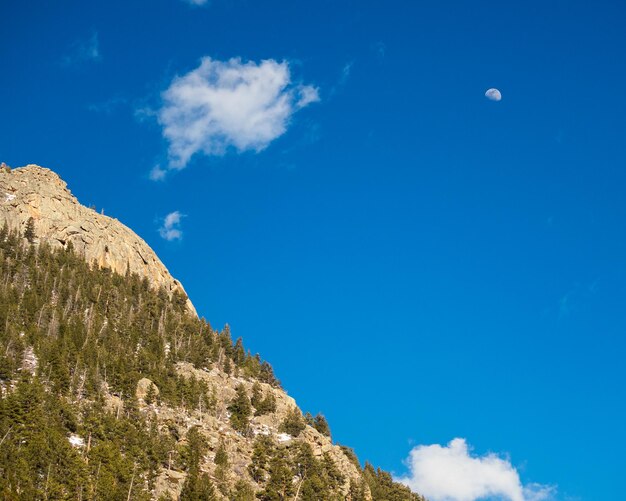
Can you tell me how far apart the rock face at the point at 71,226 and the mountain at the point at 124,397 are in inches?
19.9

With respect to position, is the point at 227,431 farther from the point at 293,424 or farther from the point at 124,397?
the point at 124,397

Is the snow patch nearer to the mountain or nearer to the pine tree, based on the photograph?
the mountain

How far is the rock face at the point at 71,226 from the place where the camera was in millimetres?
173013

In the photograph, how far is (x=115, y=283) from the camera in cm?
16150

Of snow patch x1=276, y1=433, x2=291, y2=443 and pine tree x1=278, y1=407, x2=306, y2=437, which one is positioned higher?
pine tree x1=278, y1=407, x2=306, y2=437

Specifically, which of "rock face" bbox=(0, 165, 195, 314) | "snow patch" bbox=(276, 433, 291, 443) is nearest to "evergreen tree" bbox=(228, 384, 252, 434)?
"snow patch" bbox=(276, 433, 291, 443)

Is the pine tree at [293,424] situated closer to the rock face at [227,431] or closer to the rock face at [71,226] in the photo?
the rock face at [227,431]

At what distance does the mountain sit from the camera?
293 ft

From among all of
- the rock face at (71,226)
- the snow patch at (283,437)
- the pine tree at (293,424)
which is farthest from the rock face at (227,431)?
the rock face at (71,226)

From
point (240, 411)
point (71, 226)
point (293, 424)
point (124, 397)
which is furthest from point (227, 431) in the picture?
point (71, 226)

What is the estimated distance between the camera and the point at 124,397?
370ft

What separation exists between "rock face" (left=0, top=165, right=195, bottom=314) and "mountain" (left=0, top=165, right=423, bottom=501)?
19.9 inches

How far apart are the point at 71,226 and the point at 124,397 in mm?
76706

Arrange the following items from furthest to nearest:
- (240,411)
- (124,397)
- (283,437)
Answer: (240,411) → (283,437) → (124,397)
